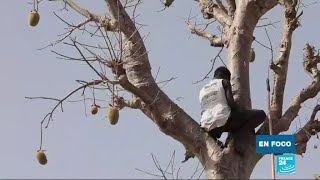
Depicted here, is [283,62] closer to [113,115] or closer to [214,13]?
[214,13]

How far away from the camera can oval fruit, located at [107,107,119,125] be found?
371 centimetres

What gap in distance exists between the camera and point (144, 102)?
396cm

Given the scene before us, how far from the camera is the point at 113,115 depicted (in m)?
3.71

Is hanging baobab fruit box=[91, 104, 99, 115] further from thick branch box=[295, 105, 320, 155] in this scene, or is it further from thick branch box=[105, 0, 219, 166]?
thick branch box=[295, 105, 320, 155]

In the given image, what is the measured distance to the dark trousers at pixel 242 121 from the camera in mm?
4125

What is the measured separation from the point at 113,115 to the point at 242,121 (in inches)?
36.9

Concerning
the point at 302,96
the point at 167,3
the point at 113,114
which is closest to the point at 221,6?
the point at 167,3

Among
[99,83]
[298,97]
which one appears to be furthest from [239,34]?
[99,83]

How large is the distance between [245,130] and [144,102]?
73 centimetres

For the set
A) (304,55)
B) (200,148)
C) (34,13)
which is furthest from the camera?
(304,55)

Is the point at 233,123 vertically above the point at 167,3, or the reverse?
the point at 167,3

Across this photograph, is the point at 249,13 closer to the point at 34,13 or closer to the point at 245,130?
the point at 245,130

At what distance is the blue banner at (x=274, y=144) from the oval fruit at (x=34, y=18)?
1.75m

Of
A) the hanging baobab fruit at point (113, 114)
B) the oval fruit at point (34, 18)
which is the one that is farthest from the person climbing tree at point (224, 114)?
the oval fruit at point (34, 18)
